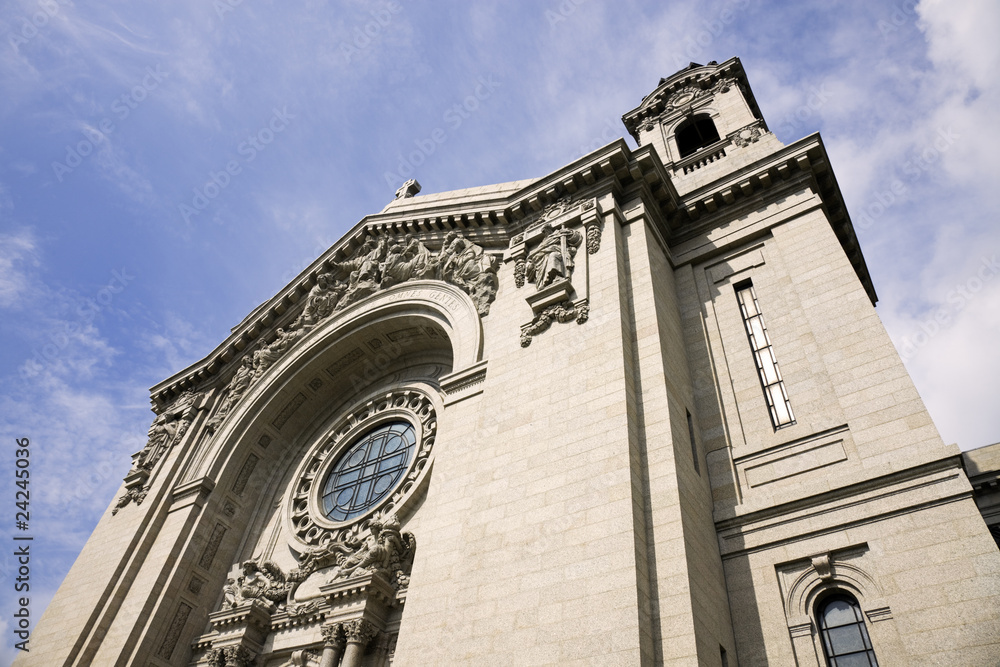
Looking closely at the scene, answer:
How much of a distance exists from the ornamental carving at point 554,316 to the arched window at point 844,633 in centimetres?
619

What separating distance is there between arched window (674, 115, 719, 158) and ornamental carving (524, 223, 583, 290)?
1105cm

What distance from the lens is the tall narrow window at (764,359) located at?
42.1 ft

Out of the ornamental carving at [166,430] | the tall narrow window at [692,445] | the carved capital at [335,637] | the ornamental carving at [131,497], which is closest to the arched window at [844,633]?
the tall narrow window at [692,445]

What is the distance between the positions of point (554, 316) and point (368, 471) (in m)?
7.79

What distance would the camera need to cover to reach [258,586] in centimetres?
1717

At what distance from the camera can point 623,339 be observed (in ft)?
40.9

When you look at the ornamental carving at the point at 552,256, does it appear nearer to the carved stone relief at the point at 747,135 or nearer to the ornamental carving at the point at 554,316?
the ornamental carving at the point at 554,316

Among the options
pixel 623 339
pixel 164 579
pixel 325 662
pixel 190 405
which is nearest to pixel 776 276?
pixel 623 339

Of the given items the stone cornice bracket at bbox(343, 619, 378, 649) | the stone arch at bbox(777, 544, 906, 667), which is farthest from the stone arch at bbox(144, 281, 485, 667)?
the stone arch at bbox(777, 544, 906, 667)

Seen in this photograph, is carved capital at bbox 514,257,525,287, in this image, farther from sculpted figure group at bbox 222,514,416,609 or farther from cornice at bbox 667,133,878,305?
sculpted figure group at bbox 222,514,416,609

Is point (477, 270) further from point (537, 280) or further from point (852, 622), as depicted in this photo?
point (852, 622)

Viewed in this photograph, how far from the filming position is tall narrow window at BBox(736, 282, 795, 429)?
12.8 m

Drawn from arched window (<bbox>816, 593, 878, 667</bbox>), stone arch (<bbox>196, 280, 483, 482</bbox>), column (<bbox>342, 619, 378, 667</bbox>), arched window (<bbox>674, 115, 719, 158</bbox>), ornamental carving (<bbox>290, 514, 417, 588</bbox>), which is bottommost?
arched window (<bbox>816, 593, 878, 667</bbox>)

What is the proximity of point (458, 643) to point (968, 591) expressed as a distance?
6.59m
